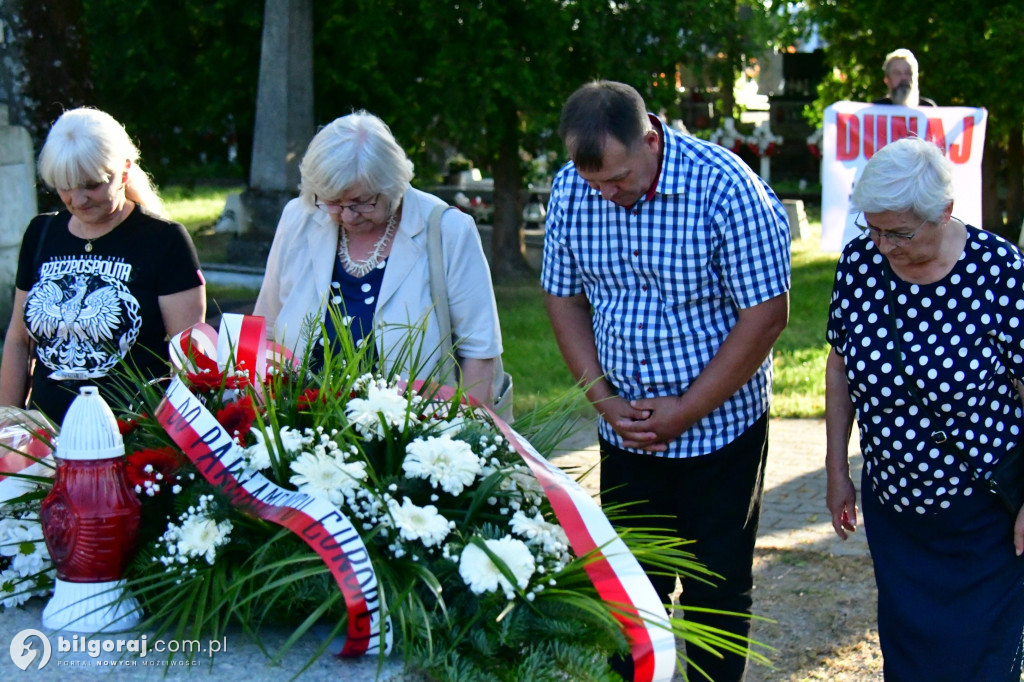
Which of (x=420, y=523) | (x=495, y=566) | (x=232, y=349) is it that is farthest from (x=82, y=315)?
(x=495, y=566)

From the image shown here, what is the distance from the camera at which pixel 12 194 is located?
7.06m

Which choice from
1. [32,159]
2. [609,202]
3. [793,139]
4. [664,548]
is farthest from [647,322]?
[793,139]

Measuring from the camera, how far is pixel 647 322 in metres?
3.02

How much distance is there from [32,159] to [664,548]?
20.3 feet

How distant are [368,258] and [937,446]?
58.4 inches

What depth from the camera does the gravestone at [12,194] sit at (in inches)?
274

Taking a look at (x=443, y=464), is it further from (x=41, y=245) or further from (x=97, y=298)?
(x=41, y=245)

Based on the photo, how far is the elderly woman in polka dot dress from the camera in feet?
8.92

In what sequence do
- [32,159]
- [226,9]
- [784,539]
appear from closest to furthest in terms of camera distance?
[784,539] → [32,159] → [226,9]

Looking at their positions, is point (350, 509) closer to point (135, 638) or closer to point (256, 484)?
point (256, 484)

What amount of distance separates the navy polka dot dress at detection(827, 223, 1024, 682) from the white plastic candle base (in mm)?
1751

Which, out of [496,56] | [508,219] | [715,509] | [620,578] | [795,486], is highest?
[496,56]

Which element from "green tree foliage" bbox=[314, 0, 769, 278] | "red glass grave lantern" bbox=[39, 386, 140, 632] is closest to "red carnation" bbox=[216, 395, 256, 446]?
"red glass grave lantern" bbox=[39, 386, 140, 632]

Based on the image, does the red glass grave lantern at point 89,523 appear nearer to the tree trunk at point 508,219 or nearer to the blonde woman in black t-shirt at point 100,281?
the blonde woman in black t-shirt at point 100,281
